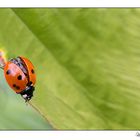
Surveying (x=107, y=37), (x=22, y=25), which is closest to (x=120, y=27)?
(x=107, y=37)

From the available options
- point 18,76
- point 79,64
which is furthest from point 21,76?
point 79,64
